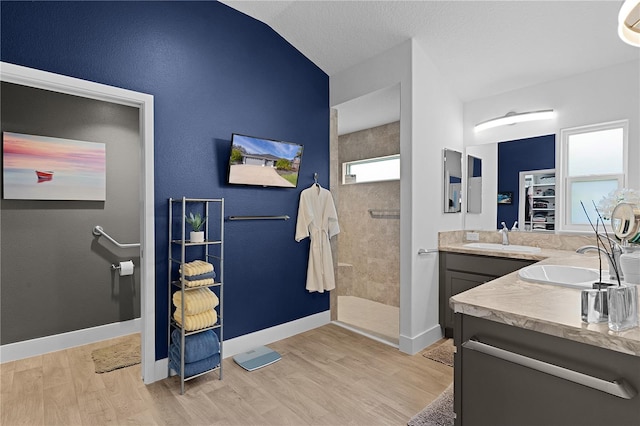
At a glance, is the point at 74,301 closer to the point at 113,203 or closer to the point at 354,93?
the point at 113,203

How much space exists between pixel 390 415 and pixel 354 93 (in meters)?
2.80

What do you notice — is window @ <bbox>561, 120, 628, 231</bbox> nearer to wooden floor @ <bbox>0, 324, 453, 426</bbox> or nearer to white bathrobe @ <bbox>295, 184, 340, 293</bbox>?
wooden floor @ <bbox>0, 324, 453, 426</bbox>

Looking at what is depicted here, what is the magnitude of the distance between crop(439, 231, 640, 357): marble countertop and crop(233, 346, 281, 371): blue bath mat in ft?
6.15

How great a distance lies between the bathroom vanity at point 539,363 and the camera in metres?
0.94

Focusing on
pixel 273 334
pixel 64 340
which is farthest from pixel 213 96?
pixel 64 340

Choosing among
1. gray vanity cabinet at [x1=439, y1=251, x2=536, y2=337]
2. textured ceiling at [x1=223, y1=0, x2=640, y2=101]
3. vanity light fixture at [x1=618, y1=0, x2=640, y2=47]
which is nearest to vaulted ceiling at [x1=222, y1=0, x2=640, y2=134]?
textured ceiling at [x1=223, y1=0, x2=640, y2=101]

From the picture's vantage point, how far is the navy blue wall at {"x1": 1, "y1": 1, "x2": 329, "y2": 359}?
2.11m

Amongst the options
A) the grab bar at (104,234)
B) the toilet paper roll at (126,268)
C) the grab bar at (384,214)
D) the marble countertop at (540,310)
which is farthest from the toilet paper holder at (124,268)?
the marble countertop at (540,310)

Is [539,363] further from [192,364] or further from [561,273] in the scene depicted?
[192,364]

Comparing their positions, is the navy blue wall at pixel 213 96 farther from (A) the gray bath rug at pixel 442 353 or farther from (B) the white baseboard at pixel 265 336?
(A) the gray bath rug at pixel 442 353

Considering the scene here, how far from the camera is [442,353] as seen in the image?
A: 2.81 metres

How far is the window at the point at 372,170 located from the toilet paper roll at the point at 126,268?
2.95m

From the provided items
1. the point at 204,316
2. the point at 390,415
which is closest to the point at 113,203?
the point at 204,316

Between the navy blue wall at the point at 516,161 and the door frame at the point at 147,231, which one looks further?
the navy blue wall at the point at 516,161
